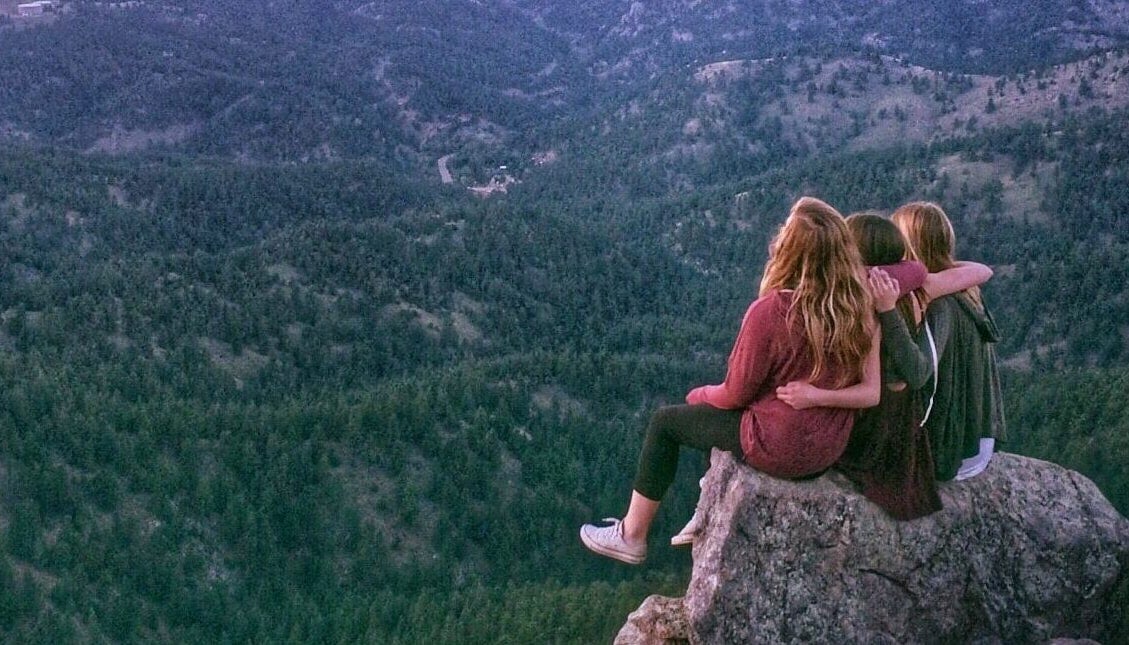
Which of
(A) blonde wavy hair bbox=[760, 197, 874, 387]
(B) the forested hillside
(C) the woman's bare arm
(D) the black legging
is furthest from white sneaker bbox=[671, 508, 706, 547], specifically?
(B) the forested hillside

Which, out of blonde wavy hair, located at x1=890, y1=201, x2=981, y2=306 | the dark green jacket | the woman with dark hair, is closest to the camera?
the woman with dark hair

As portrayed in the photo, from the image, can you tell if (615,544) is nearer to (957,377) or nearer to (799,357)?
(799,357)

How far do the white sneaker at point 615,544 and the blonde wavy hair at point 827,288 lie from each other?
2.84 m

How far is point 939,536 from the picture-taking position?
10.8m

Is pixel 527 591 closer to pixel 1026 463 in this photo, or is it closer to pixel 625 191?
pixel 1026 463

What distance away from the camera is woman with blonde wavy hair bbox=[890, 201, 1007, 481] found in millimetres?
10516

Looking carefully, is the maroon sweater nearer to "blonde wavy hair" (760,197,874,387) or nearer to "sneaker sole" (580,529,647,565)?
"blonde wavy hair" (760,197,874,387)

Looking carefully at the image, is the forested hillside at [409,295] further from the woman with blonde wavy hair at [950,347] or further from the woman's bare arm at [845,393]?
the woman's bare arm at [845,393]

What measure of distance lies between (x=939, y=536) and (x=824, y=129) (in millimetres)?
102860

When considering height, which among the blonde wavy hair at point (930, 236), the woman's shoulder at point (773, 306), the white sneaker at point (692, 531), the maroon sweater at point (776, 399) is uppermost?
the blonde wavy hair at point (930, 236)

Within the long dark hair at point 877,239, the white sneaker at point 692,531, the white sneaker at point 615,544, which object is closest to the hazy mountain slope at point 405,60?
the white sneaker at point 615,544

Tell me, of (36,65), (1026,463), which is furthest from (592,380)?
(36,65)

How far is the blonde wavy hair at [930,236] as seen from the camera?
10.7 metres

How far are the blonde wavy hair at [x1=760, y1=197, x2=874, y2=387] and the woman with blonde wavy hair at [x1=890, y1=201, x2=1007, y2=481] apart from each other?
1335 millimetres
